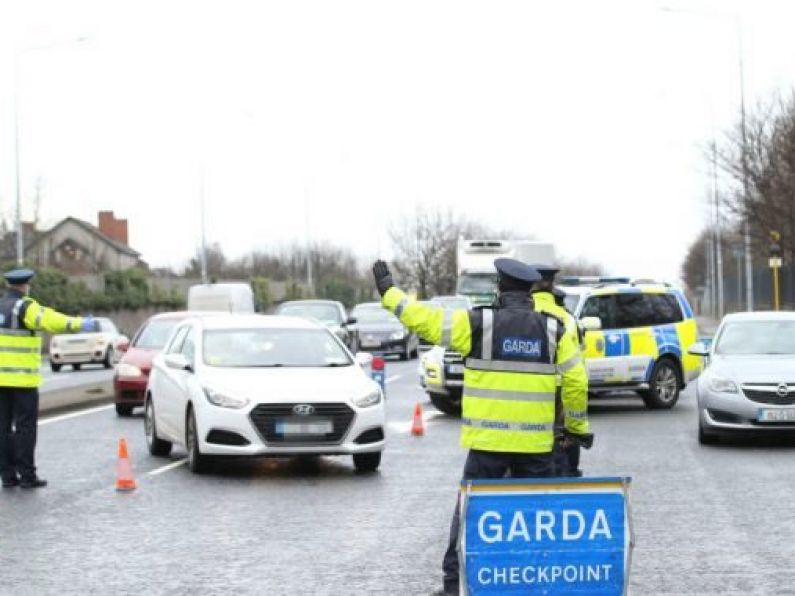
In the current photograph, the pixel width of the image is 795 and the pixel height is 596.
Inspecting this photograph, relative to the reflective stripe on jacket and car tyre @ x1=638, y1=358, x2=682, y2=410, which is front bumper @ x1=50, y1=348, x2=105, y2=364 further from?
the reflective stripe on jacket

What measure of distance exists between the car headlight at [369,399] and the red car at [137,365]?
24.7 ft

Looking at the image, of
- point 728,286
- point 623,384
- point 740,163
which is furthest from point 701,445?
point 728,286

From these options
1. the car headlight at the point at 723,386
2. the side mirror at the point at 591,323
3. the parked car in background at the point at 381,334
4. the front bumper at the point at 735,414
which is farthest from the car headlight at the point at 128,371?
the parked car in background at the point at 381,334

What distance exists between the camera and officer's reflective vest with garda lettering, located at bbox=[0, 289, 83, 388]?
13.8 meters

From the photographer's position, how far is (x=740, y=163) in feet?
163

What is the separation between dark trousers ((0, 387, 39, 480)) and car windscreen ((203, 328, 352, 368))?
7.40 ft

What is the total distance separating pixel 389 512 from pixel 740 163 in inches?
1550

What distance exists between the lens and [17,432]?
13797 millimetres

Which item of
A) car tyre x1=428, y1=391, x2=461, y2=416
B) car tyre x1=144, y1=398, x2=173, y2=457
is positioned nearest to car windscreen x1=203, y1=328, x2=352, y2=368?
car tyre x1=144, y1=398, x2=173, y2=457

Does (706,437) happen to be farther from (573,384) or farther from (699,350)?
(573,384)

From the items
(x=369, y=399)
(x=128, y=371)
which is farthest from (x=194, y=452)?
(x=128, y=371)

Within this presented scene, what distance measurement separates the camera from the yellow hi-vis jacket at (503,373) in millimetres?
7895

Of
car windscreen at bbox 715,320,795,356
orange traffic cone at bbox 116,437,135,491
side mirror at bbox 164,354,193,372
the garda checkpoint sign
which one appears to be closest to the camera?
the garda checkpoint sign

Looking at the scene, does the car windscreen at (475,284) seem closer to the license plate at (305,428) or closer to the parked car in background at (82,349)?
the parked car in background at (82,349)
